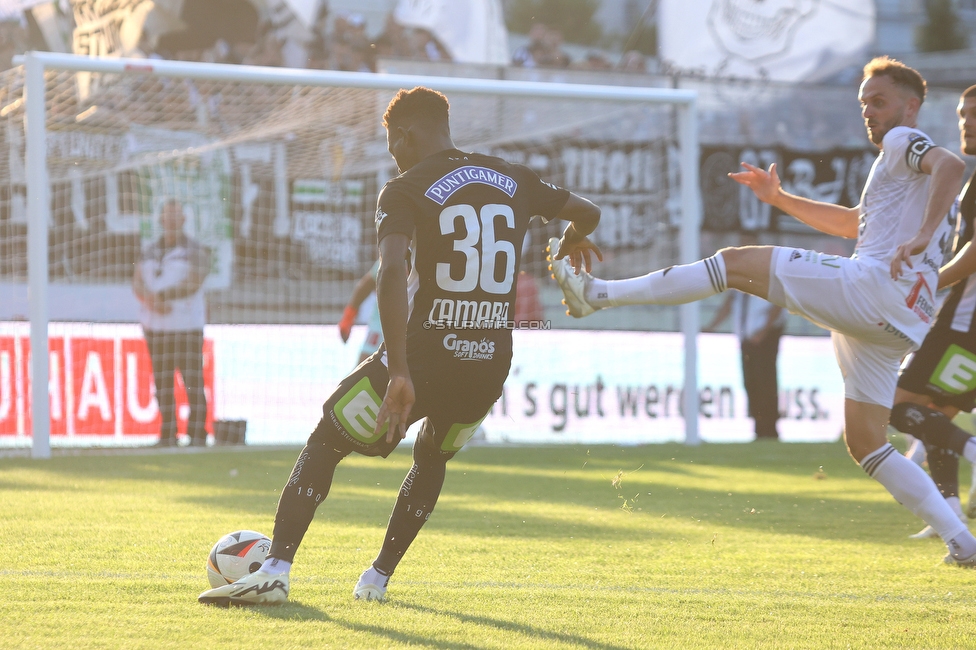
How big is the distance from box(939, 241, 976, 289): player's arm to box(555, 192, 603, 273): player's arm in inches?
68.2

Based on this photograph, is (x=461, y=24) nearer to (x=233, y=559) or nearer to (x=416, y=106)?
(x=416, y=106)

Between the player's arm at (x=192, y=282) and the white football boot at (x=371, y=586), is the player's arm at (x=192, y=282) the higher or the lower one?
the lower one

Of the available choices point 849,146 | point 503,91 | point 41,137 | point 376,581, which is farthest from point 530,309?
point 376,581

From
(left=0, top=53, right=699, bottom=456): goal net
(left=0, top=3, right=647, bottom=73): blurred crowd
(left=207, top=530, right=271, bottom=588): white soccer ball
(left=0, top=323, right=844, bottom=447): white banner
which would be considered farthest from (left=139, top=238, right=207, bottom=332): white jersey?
(left=207, top=530, right=271, bottom=588): white soccer ball

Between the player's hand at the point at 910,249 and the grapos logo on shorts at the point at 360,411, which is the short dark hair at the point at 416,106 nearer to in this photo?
the grapos logo on shorts at the point at 360,411

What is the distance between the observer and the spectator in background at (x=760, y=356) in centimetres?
1241

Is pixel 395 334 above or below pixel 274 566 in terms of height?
above

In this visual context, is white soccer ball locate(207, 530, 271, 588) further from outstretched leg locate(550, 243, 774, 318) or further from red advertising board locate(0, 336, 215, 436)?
red advertising board locate(0, 336, 215, 436)

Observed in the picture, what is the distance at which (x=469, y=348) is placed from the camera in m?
3.88

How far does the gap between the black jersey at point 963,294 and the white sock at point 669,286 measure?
168 cm

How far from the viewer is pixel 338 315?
14102mm

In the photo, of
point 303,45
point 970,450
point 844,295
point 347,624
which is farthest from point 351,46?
point 347,624

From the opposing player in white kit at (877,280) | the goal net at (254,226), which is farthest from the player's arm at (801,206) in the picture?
the goal net at (254,226)

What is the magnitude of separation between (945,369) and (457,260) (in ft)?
9.90
